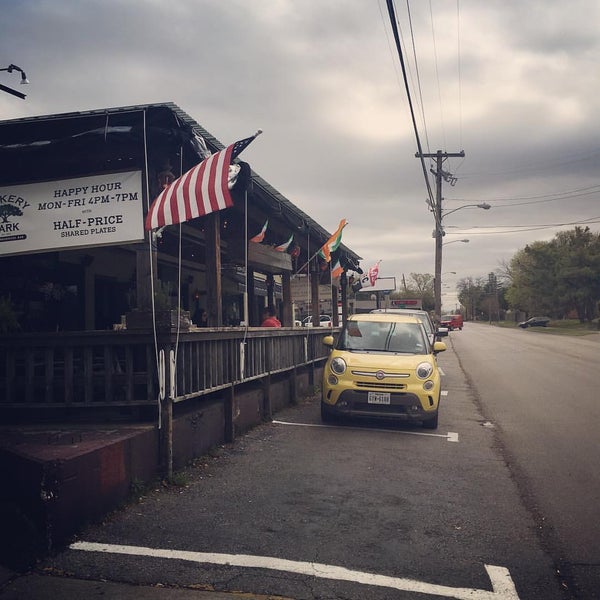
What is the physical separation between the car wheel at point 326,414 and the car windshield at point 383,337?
1177 millimetres

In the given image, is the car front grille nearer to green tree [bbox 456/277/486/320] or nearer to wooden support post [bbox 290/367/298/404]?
wooden support post [bbox 290/367/298/404]

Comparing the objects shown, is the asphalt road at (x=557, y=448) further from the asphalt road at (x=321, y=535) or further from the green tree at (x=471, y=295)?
the green tree at (x=471, y=295)

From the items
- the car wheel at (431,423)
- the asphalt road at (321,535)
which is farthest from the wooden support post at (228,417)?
the car wheel at (431,423)

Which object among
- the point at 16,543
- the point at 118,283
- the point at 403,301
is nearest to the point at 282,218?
A: the point at 118,283

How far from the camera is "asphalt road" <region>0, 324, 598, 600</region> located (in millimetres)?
3846

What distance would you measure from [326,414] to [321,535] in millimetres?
4956

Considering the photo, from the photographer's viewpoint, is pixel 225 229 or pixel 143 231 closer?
pixel 143 231

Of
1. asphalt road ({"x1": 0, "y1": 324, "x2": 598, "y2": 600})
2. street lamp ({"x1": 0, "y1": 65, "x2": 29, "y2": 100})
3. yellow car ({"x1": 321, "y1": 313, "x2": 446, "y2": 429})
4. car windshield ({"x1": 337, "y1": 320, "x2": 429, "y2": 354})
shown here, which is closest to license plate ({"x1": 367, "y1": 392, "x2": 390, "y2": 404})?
yellow car ({"x1": 321, "y1": 313, "x2": 446, "y2": 429})

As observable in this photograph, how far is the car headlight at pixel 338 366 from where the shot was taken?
378 inches

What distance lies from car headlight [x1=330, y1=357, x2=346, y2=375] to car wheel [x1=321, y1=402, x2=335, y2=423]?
22.2 inches

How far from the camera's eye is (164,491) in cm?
576

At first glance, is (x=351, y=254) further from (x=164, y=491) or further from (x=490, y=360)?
(x=164, y=491)

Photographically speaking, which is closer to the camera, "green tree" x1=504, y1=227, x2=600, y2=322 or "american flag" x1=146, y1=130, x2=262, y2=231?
"american flag" x1=146, y1=130, x2=262, y2=231

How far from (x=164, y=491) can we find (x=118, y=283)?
9.42 meters
